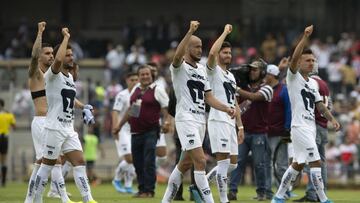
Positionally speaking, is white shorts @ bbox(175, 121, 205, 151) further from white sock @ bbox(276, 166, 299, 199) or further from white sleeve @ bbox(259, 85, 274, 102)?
white sleeve @ bbox(259, 85, 274, 102)

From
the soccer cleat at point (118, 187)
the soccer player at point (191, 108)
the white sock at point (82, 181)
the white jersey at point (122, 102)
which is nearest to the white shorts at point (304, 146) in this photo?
the soccer player at point (191, 108)

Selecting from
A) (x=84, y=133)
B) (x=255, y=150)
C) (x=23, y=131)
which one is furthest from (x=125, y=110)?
(x=23, y=131)

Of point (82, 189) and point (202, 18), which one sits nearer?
point (82, 189)

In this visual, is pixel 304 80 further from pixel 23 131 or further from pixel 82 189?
pixel 23 131

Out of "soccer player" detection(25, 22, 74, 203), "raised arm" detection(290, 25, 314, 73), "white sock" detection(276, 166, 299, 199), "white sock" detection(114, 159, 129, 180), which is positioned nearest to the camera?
"raised arm" detection(290, 25, 314, 73)

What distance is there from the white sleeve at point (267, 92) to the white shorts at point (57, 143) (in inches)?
186

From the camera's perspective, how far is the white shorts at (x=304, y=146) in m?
18.8

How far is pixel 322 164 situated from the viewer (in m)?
21.0

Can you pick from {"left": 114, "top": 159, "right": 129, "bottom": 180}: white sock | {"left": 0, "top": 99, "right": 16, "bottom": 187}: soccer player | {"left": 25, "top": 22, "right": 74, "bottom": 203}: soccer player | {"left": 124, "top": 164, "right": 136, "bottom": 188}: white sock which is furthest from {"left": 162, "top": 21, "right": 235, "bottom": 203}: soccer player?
{"left": 0, "top": 99, "right": 16, "bottom": 187}: soccer player

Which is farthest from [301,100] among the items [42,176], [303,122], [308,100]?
[42,176]

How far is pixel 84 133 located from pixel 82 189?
1612cm

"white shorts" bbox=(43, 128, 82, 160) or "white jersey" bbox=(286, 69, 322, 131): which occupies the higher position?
"white jersey" bbox=(286, 69, 322, 131)

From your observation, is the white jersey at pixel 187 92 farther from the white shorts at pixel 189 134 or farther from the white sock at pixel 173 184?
the white sock at pixel 173 184

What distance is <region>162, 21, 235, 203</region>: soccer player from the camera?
685 inches
